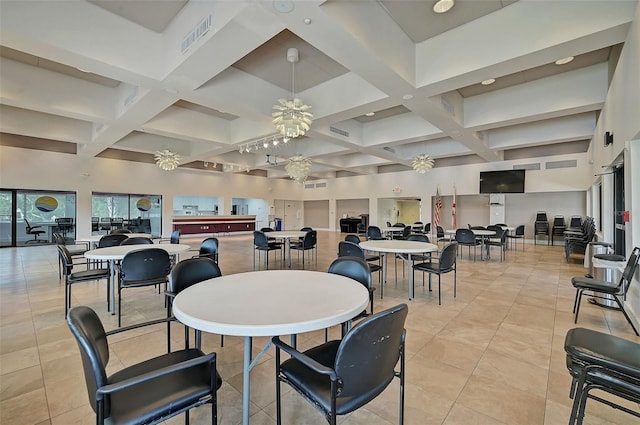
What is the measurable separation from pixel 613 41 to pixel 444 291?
4.01 metres

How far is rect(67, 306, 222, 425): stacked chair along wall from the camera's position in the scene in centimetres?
110

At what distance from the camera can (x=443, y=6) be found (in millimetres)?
3686

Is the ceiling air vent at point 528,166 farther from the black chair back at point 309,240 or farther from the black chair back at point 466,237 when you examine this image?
the black chair back at point 309,240

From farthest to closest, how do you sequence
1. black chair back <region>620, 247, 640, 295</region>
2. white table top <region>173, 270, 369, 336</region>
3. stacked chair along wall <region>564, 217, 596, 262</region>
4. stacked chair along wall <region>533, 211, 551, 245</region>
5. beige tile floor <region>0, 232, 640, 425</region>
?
stacked chair along wall <region>533, 211, 551, 245</region>
stacked chair along wall <region>564, 217, 596, 262</region>
black chair back <region>620, 247, 640, 295</region>
beige tile floor <region>0, 232, 640, 425</region>
white table top <region>173, 270, 369, 336</region>

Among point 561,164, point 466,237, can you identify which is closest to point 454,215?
point 561,164

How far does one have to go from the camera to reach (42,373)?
2.29 metres

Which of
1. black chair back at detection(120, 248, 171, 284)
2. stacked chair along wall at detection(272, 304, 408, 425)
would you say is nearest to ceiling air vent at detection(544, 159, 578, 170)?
stacked chair along wall at detection(272, 304, 408, 425)

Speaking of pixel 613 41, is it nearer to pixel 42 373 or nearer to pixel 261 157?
pixel 42 373

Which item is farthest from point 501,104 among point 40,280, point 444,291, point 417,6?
point 40,280

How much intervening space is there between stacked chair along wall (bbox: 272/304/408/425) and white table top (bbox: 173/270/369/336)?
0.49 ft

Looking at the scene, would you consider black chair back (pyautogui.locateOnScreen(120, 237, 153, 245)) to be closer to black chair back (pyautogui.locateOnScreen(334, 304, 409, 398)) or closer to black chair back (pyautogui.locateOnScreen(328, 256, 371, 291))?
black chair back (pyautogui.locateOnScreen(328, 256, 371, 291))

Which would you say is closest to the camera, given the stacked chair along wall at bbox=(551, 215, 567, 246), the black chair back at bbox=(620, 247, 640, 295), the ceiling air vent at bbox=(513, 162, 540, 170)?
the black chair back at bbox=(620, 247, 640, 295)

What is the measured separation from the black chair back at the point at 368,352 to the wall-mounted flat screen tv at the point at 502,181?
39.6 ft

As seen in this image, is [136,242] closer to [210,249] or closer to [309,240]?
[210,249]
